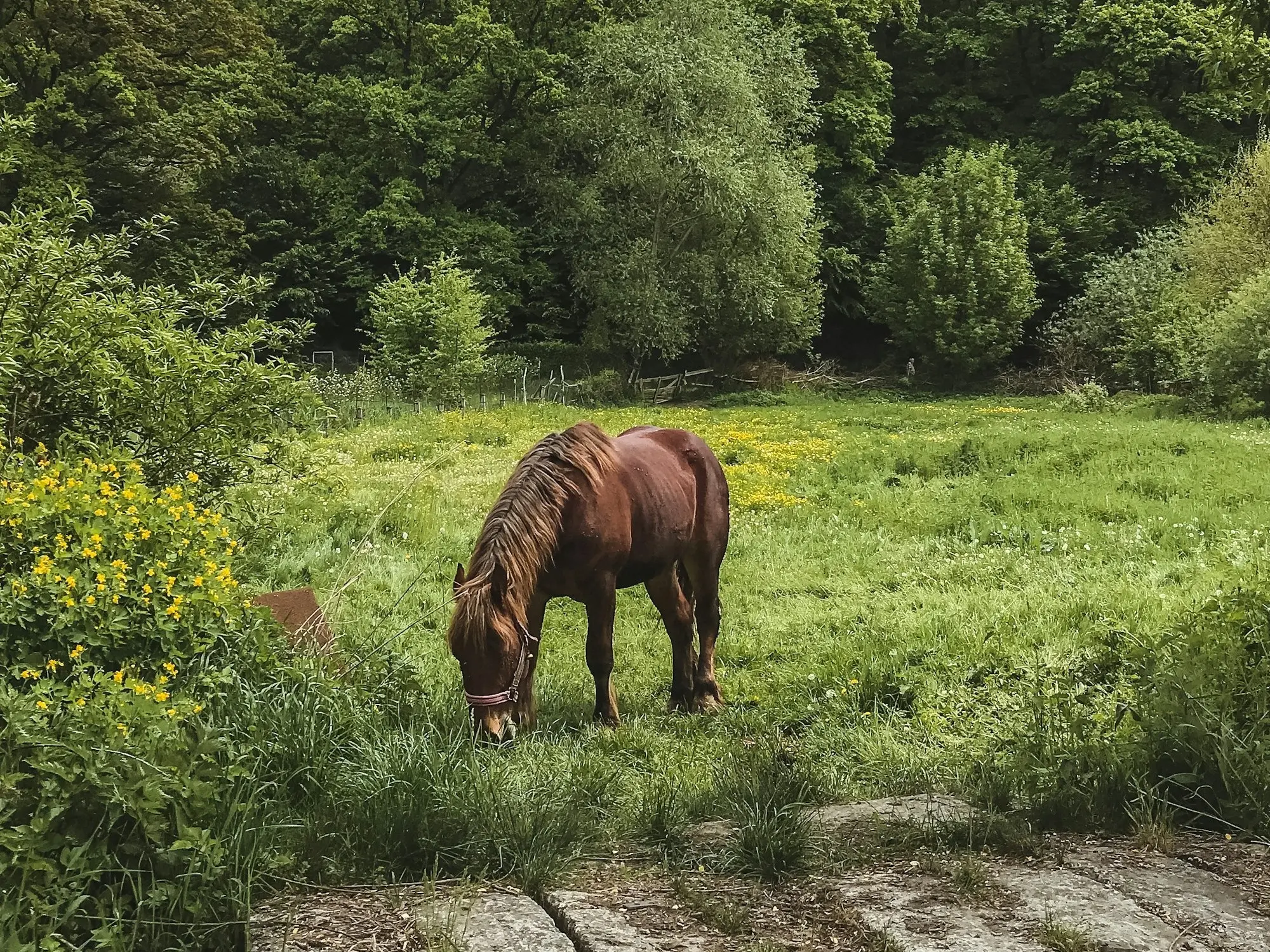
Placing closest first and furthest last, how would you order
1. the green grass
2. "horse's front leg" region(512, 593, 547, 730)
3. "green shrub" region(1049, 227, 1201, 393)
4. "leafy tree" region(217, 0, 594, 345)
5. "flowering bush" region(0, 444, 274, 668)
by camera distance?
"flowering bush" region(0, 444, 274, 668) < the green grass < "horse's front leg" region(512, 593, 547, 730) < "green shrub" region(1049, 227, 1201, 393) < "leafy tree" region(217, 0, 594, 345)

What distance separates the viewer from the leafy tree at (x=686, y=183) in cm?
3050

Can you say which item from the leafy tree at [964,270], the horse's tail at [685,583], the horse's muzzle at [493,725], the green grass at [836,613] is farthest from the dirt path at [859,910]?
the leafy tree at [964,270]

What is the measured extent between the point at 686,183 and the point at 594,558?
27.3m

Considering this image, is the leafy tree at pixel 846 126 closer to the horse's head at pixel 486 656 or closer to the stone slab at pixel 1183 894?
the horse's head at pixel 486 656

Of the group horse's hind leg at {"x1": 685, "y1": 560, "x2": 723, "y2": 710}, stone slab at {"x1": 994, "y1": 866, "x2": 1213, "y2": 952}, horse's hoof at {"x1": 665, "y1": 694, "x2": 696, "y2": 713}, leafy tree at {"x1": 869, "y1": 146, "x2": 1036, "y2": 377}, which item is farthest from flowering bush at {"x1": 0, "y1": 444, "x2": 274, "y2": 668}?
leafy tree at {"x1": 869, "y1": 146, "x2": 1036, "y2": 377}

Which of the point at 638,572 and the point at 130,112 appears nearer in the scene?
the point at 638,572

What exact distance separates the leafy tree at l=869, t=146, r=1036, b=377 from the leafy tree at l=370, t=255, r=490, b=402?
1684cm

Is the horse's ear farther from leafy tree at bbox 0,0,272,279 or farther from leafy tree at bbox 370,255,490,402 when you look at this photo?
leafy tree at bbox 0,0,272,279

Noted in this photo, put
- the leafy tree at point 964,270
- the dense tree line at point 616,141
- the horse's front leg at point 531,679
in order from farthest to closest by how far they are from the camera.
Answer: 1. the leafy tree at point 964,270
2. the dense tree line at point 616,141
3. the horse's front leg at point 531,679

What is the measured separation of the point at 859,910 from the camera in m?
3.06

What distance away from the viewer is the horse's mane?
4984 millimetres

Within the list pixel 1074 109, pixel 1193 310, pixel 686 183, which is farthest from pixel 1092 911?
pixel 1074 109

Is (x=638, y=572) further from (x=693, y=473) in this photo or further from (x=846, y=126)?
(x=846, y=126)

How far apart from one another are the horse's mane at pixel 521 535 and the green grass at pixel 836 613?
0.36 meters
